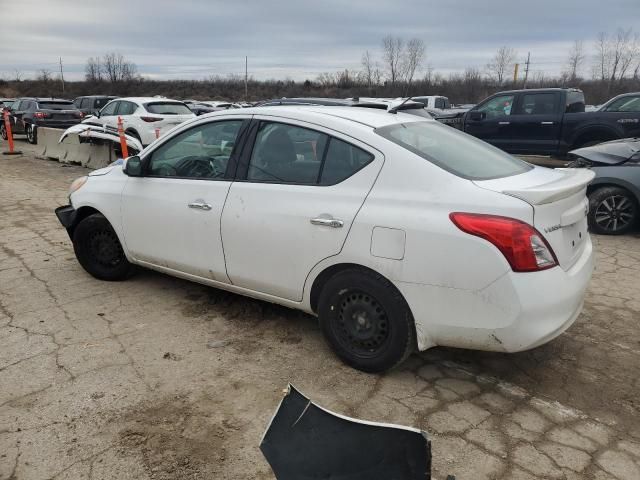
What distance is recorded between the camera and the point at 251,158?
3717mm

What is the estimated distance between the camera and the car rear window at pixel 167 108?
13.7 m

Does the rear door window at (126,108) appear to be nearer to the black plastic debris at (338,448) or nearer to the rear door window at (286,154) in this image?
the rear door window at (286,154)

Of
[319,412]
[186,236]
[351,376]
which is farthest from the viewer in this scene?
[186,236]

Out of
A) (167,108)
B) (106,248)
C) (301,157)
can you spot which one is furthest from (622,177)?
(167,108)

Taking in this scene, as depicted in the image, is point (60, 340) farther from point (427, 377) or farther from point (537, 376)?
point (537, 376)

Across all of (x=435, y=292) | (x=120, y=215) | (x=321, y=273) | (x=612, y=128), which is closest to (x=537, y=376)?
(x=435, y=292)

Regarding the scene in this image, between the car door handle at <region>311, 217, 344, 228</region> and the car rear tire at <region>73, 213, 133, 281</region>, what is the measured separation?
7.53 ft

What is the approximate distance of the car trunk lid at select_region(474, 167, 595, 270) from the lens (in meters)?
2.82

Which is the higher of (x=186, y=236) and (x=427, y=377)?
(x=186, y=236)

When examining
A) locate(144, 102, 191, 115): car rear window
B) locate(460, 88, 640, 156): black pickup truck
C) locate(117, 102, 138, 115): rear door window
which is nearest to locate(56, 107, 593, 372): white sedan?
locate(460, 88, 640, 156): black pickup truck

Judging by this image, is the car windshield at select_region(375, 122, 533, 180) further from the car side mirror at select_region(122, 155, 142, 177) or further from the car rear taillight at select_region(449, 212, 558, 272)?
the car side mirror at select_region(122, 155, 142, 177)

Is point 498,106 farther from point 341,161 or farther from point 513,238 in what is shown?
point 513,238

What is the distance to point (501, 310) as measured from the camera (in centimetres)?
275

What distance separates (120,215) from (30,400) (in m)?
1.82
